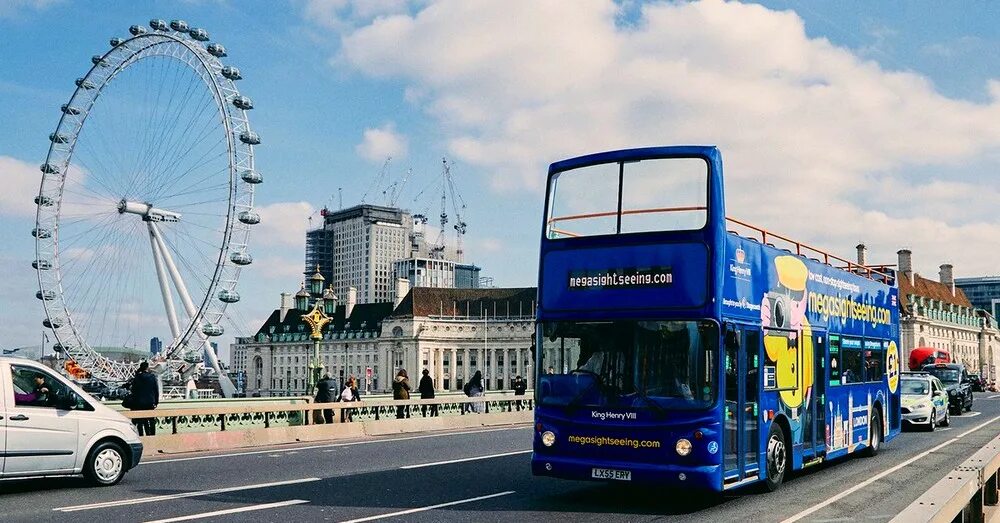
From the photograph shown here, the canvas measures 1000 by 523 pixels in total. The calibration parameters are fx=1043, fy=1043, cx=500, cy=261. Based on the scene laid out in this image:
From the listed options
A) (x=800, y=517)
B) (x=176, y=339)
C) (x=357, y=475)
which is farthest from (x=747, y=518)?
(x=176, y=339)

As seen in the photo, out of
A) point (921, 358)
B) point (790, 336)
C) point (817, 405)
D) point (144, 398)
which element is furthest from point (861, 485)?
point (921, 358)

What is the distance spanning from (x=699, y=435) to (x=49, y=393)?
9.14 metres

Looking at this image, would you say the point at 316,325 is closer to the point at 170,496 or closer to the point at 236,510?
the point at 170,496

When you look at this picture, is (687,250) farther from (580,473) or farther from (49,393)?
(49,393)

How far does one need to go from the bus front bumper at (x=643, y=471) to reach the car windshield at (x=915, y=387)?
20769 mm

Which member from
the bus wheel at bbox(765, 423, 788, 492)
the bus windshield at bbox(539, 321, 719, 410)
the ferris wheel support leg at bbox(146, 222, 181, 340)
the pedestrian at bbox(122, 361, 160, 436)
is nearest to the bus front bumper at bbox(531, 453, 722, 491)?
the bus windshield at bbox(539, 321, 719, 410)

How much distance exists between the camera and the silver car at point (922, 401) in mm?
30141

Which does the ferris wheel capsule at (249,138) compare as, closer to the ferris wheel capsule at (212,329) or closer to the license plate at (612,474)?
the ferris wheel capsule at (212,329)

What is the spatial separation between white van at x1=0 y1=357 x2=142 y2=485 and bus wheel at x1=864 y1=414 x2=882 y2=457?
13597 mm

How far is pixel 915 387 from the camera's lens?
31.3 meters

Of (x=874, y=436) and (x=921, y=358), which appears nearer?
(x=874, y=436)

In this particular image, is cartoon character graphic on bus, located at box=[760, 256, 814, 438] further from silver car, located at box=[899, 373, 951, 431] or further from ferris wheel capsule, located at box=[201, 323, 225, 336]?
ferris wheel capsule, located at box=[201, 323, 225, 336]

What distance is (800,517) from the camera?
12312mm

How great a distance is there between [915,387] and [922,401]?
3.47 ft
